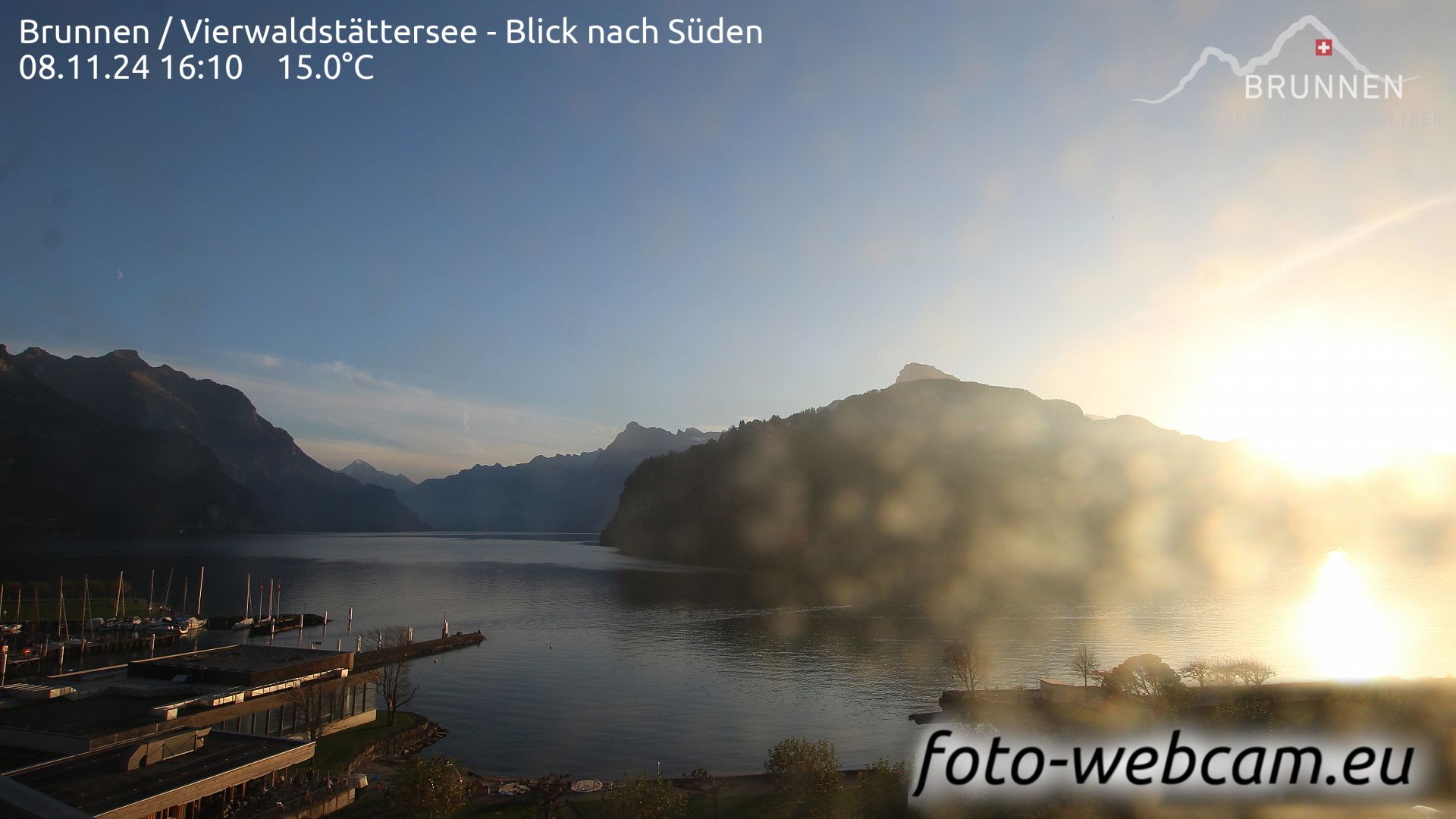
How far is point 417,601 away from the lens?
4707 inches

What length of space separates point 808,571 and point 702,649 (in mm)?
94240

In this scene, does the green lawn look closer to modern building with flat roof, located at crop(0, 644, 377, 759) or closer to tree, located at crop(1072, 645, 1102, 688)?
modern building with flat roof, located at crop(0, 644, 377, 759)

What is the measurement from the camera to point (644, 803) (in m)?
27.9

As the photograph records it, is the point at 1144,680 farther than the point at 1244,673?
No

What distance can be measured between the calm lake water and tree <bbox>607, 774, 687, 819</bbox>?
13.9 m

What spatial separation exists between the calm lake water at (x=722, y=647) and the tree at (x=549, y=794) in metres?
6.82

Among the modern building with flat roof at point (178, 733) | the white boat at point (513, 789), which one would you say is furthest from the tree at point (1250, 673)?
the modern building with flat roof at point (178, 733)

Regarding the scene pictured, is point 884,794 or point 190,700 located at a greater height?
point 190,700

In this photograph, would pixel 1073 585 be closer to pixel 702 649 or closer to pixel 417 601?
pixel 702 649

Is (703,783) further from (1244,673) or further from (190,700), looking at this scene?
(1244,673)

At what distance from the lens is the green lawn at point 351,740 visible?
38.7 m

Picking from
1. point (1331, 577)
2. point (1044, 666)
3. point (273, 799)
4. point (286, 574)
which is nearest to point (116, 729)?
point (273, 799)

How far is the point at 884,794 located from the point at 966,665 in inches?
1329

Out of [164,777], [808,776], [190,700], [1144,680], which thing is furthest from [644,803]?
[1144,680]
